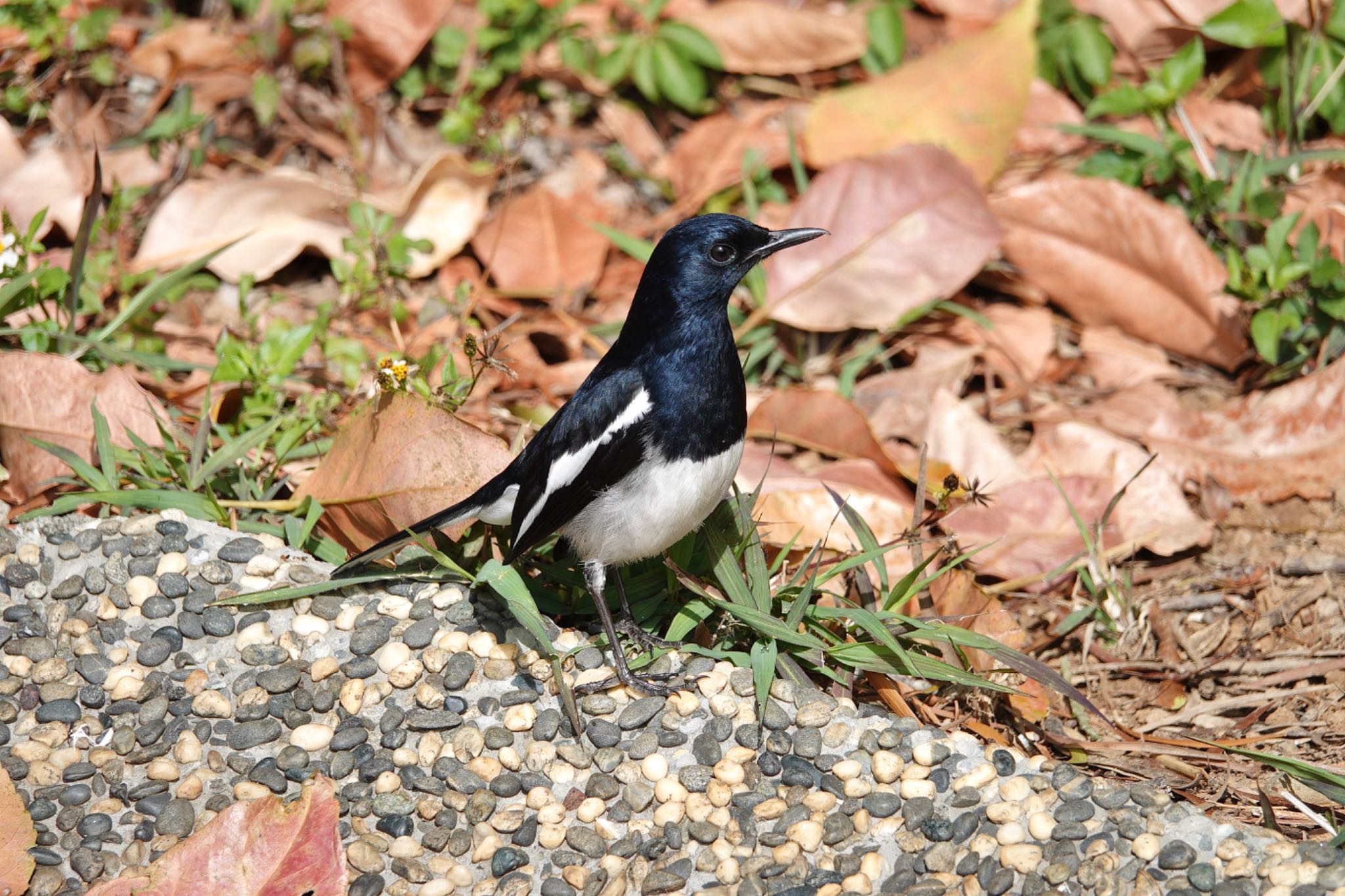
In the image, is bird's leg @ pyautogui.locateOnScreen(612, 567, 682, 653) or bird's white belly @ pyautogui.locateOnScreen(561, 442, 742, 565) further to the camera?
bird's leg @ pyautogui.locateOnScreen(612, 567, 682, 653)

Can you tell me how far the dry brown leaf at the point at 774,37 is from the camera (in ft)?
→ 21.6

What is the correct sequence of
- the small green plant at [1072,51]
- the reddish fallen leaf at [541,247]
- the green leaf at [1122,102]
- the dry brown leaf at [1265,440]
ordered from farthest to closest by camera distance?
the small green plant at [1072,51], the reddish fallen leaf at [541,247], the green leaf at [1122,102], the dry brown leaf at [1265,440]

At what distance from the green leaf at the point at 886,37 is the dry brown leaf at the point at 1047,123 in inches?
27.3

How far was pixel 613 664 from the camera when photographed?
3775 mm

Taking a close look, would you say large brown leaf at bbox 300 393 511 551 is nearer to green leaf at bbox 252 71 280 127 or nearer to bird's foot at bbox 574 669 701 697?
bird's foot at bbox 574 669 701 697

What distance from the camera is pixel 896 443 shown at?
521cm

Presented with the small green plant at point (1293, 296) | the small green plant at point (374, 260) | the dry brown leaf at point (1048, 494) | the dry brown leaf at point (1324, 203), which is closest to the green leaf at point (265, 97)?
the small green plant at point (374, 260)

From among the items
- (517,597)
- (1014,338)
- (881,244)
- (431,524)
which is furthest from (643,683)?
(1014,338)

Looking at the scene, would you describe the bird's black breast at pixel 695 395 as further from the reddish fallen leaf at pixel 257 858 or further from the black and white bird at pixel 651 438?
the reddish fallen leaf at pixel 257 858

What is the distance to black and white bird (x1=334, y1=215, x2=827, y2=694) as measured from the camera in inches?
143

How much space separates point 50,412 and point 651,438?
2.15 meters

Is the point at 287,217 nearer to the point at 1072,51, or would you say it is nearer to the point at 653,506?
the point at 653,506

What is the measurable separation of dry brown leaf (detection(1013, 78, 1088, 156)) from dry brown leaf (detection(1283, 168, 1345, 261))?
3.24 feet

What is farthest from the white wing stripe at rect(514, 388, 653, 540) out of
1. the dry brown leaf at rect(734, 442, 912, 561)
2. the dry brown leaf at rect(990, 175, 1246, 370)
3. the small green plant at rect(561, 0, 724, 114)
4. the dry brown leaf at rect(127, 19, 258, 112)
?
the dry brown leaf at rect(127, 19, 258, 112)
